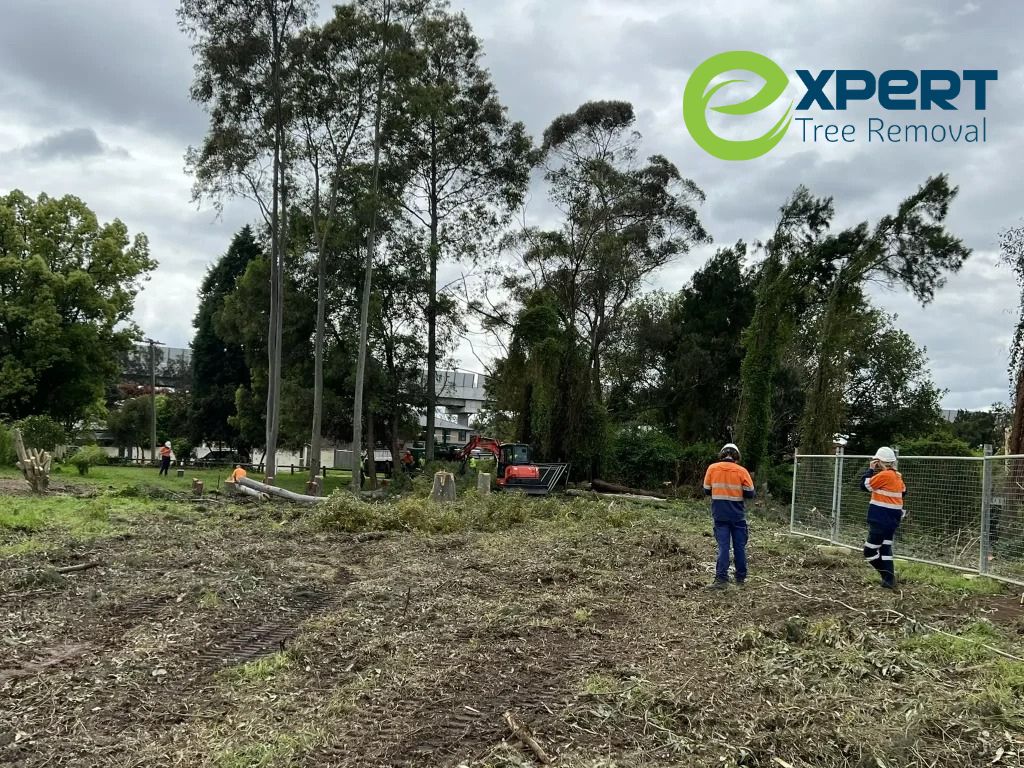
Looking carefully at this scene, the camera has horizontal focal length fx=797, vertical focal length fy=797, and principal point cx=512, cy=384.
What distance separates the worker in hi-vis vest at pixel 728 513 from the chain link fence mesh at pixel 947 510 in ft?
9.00

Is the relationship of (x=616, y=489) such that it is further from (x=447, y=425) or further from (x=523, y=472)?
(x=447, y=425)

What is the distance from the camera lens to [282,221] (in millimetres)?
28734

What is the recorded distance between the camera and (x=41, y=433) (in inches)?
1241

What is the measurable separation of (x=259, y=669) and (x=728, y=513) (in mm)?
4847

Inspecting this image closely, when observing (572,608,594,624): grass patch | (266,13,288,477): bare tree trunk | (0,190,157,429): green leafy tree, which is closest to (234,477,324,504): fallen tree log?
(266,13,288,477): bare tree trunk

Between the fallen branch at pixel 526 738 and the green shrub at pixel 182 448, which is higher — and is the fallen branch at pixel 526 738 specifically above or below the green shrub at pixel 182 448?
above

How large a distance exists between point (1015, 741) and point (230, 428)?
45805 millimetres

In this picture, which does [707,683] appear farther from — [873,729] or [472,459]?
[472,459]

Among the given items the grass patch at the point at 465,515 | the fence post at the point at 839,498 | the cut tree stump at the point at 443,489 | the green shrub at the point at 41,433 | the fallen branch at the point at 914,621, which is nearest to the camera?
the fallen branch at the point at 914,621

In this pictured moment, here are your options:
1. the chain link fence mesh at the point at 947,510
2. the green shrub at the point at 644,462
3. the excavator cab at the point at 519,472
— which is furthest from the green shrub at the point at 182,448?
the chain link fence mesh at the point at 947,510

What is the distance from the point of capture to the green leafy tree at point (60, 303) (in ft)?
114

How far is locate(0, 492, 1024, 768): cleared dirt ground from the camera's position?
4.18m

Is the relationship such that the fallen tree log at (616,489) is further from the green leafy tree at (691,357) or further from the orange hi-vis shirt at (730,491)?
the orange hi-vis shirt at (730,491)

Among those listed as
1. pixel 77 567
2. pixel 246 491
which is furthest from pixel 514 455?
pixel 77 567
